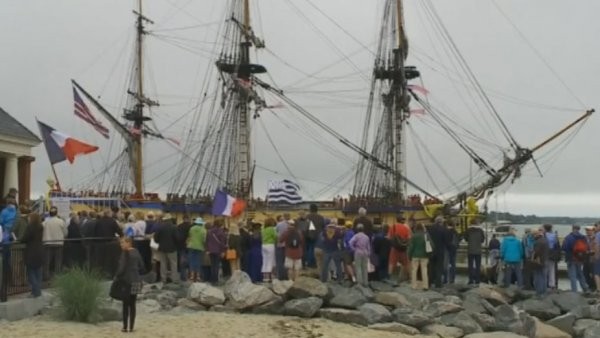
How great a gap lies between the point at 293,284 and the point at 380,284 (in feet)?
11.4

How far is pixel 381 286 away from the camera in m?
19.6

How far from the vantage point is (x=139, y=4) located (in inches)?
2547

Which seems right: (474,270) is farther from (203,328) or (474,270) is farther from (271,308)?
Result: (203,328)

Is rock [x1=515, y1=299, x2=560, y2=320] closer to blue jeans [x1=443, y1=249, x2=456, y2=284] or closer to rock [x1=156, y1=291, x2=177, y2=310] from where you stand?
blue jeans [x1=443, y1=249, x2=456, y2=284]

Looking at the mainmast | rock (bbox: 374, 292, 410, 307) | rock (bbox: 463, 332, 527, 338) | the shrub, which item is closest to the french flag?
rock (bbox: 374, 292, 410, 307)

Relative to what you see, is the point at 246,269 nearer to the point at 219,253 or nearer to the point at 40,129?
the point at 219,253

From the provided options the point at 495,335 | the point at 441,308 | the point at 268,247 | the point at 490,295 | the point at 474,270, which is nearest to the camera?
the point at 495,335

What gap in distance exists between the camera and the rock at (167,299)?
17.1m

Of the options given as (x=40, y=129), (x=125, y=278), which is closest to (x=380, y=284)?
(x=125, y=278)

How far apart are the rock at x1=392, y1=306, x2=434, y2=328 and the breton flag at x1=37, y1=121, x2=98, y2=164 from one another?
50.8ft

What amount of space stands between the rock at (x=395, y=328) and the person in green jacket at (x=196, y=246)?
5.76 metres

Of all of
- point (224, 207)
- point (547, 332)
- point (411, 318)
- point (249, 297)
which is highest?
point (224, 207)

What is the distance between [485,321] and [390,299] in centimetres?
229

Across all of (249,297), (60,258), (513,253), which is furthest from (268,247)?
(513,253)
